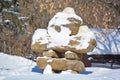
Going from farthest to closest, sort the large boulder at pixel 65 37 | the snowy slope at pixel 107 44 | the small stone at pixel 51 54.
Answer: the snowy slope at pixel 107 44
the small stone at pixel 51 54
the large boulder at pixel 65 37

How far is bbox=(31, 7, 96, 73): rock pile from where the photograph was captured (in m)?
12.8

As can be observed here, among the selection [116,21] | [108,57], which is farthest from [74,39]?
[108,57]

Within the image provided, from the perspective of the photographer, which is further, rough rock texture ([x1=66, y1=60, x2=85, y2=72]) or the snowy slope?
the snowy slope

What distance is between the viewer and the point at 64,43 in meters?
12.9

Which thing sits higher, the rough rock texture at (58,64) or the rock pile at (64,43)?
the rock pile at (64,43)

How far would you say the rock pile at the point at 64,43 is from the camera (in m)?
12.8

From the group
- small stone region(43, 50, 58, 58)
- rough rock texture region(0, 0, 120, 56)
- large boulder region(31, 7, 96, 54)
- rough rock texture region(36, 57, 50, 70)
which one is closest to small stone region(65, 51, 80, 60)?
large boulder region(31, 7, 96, 54)

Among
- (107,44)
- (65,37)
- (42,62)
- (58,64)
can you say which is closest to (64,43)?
(65,37)

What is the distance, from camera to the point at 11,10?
30.9 m

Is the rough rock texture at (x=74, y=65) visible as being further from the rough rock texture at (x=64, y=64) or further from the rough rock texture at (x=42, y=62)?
the rough rock texture at (x=42, y=62)

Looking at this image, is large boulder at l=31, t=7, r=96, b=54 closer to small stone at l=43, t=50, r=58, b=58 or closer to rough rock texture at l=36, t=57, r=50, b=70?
small stone at l=43, t=50, r=58, b=58

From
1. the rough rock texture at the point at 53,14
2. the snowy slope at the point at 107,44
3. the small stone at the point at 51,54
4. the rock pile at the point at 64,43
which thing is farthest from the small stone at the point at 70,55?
the snowy slope at the point at 107,44

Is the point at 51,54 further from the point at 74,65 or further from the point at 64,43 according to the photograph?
the point at 74,65

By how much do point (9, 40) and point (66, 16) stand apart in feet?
50.7
